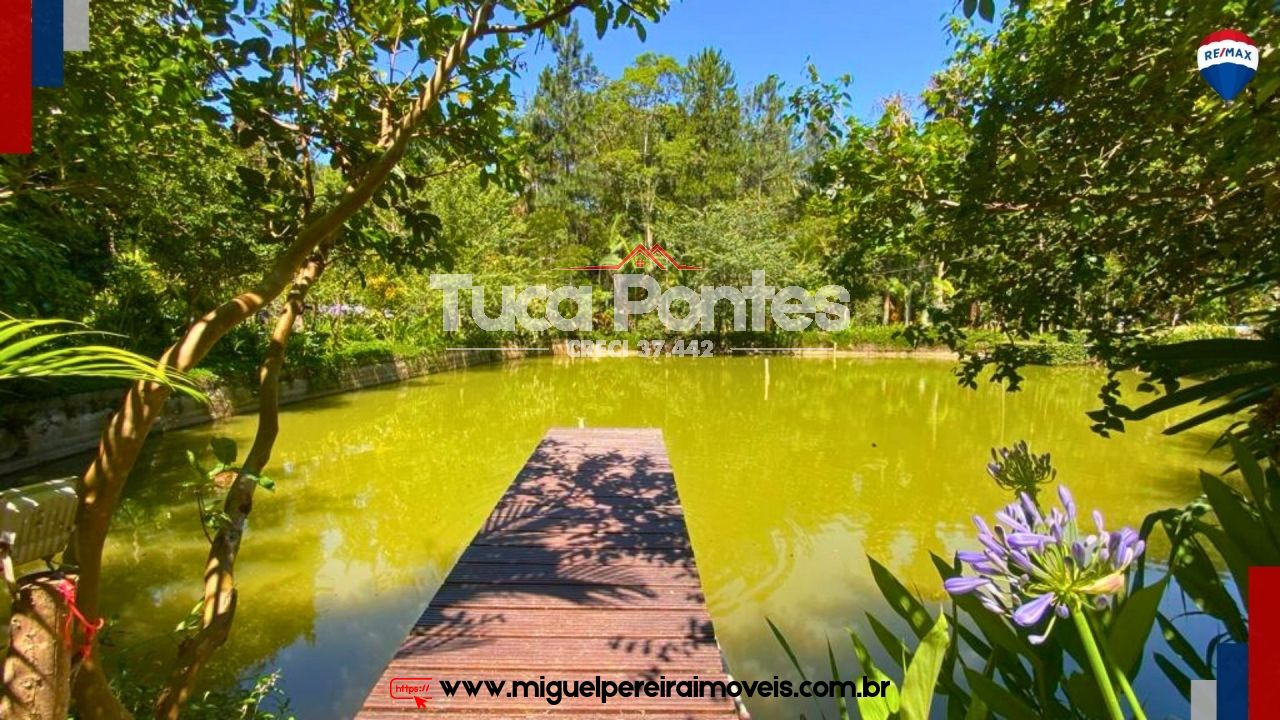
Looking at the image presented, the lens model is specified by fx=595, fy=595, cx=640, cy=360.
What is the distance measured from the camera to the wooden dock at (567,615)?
6.10 ft

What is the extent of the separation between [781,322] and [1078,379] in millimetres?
8489

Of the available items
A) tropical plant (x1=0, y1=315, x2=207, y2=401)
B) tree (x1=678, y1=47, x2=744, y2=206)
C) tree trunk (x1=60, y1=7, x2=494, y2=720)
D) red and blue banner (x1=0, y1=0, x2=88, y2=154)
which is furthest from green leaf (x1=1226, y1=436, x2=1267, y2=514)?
tree (x1=678, y1=47, x2=744, y2=206)

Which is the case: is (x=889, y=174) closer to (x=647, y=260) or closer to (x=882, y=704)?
(x=882, y=704)

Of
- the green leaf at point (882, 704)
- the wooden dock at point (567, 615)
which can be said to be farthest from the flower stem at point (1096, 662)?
the wooden dock at point (567, 615)

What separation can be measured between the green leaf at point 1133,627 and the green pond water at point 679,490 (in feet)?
6.83

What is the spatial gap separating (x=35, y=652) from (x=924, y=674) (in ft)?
3.31

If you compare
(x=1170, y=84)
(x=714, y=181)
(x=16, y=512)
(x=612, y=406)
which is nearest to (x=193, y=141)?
(x=16, y=512)

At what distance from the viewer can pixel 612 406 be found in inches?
407

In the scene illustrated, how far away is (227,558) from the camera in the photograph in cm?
144

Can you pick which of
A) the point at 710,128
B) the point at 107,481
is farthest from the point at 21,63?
the point at 710,128

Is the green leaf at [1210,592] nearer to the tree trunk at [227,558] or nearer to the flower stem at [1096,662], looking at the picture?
the flower stem at [1096,662]

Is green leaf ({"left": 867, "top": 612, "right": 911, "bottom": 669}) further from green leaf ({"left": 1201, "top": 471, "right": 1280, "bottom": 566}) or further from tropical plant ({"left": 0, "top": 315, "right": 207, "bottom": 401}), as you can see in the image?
tropical plant ({"left": 0, "top": 315, "right": 207, "bottom": 401})

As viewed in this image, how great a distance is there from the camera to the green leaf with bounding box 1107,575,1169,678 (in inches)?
23.4

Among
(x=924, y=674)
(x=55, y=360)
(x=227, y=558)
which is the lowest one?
(x=227, y=558)
